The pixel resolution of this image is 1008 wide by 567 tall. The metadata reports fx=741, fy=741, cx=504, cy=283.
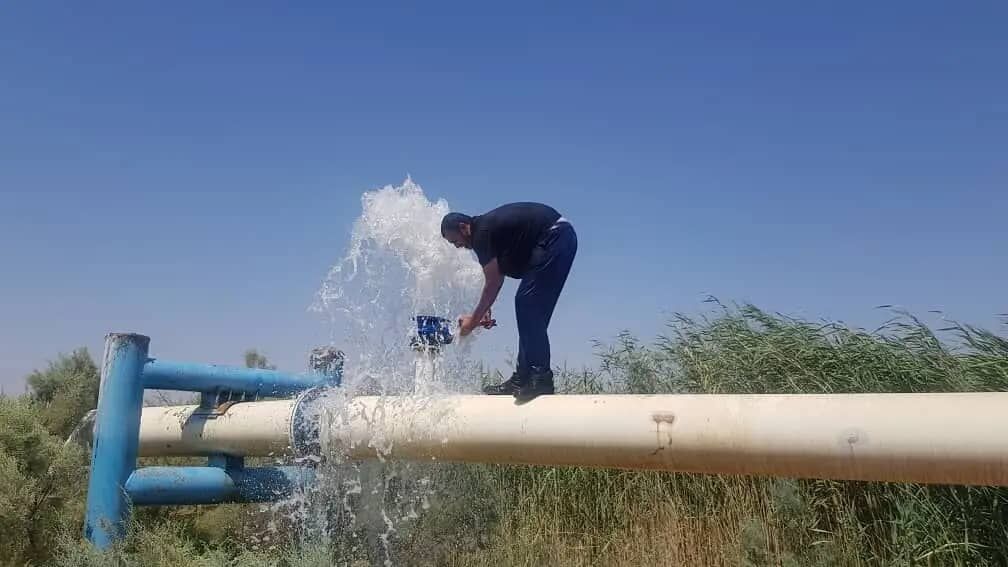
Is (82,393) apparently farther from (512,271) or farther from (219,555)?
(512,271)

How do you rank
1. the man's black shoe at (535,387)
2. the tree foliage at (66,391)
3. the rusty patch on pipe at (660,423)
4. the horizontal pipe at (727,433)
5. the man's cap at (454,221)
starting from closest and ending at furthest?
the horizontal pipe at (727,433) → the rusty patch on pipe at (660,423) → the man's black shoe at (535,387) → the man's cap at (454,221) → the tree foliage at (66,391)

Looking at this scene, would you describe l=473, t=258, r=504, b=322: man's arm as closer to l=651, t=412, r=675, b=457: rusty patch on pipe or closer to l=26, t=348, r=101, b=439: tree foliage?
l=651, t=412, r=675, b=457: rusty patch on pipe

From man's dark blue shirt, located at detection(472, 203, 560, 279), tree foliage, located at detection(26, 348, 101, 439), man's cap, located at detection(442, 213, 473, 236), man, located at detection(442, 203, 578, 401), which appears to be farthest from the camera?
tree foliage, located at detection(26, 348, 101, 439)

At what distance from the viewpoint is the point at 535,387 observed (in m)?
3.69

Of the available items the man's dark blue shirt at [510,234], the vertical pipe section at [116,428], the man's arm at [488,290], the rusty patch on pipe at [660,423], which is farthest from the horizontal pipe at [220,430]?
the rusty patch on pipe at [660,423]

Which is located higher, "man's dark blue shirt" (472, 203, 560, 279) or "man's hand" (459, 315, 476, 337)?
"man's dark blue shirt" (472, 203, 560, 279)

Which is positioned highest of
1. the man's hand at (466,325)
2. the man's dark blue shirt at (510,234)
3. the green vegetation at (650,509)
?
the man's dark blue shirt at (510,234)

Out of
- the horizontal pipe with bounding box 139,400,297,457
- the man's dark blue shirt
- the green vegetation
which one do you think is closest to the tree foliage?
the green vegetation

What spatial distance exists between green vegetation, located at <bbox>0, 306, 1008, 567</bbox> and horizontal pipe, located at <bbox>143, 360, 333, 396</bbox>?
79cm

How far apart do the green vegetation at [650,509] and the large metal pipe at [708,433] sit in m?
0.94

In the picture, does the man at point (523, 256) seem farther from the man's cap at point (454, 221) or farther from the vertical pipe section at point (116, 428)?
the vertical pipe section at point (116, 428)

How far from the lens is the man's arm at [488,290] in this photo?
13.2 feet

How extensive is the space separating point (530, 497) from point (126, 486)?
8.75 ft

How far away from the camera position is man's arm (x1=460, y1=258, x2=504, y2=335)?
402 cm
